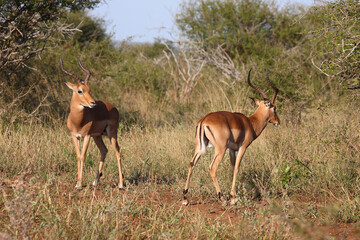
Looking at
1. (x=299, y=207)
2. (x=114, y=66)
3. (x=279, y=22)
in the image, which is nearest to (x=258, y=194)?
(x=299, y=207)

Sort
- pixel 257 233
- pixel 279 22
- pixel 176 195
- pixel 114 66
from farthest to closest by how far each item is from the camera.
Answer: pixel 279 22 < pixel 114 66 < pixel 176 195 < pixel 257 233

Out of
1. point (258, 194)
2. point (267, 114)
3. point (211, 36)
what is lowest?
point (258, 194)

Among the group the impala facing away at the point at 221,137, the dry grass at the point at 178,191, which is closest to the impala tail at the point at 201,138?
the impala facing away at the point at 221,137

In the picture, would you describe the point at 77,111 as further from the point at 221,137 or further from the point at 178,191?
the point at 221,137

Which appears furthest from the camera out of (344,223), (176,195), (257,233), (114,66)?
(114,66)

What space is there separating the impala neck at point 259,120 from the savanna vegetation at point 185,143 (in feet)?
1.47

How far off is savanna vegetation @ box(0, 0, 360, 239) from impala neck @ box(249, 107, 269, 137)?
45 centimetres

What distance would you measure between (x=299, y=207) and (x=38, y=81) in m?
6.95

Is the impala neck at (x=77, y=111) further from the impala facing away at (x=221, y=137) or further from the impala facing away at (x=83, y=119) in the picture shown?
the impala facing away at (x=221, y=137)

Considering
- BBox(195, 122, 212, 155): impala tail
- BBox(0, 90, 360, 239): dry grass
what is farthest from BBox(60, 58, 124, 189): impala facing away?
BBox(195, 122, 212, 155): impala tail

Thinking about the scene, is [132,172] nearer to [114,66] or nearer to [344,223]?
[344,223]

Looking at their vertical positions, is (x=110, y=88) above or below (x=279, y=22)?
below

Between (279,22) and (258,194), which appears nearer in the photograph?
(258,194)

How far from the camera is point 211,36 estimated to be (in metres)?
13.9
